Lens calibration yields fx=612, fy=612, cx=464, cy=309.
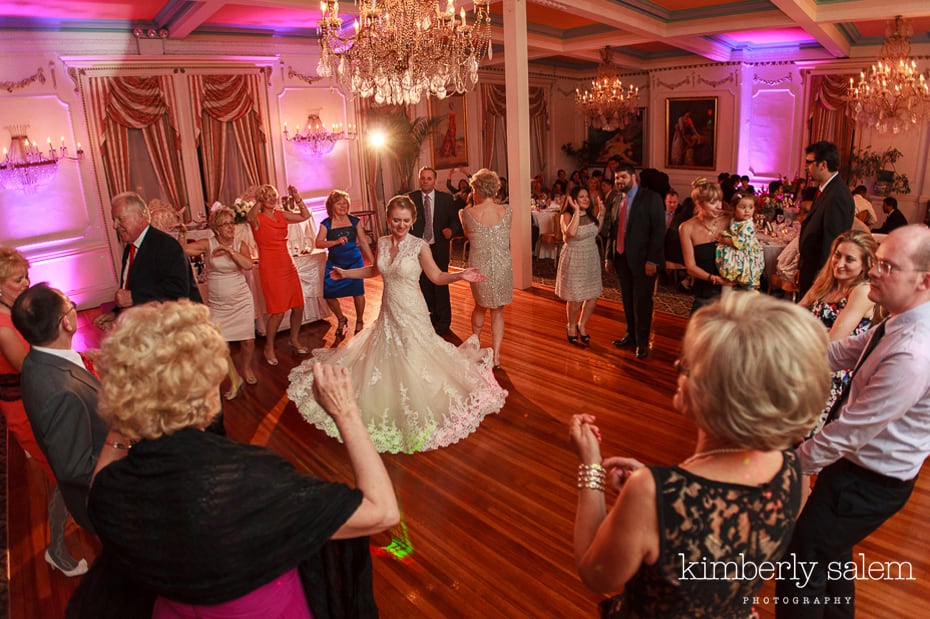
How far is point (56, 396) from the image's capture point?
2156mm

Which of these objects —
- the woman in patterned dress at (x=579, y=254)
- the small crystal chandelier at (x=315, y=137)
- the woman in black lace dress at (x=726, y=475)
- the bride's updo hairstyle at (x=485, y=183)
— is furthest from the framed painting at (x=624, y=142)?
the woman in black lace dress at (x=726, y=475)

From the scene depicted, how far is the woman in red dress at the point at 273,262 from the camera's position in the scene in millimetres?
5320

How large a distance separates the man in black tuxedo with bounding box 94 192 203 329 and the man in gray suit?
1137 mm

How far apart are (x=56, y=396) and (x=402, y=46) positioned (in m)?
3.08

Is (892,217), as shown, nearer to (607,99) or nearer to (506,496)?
(607,99)

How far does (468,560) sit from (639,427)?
1688 millimetres

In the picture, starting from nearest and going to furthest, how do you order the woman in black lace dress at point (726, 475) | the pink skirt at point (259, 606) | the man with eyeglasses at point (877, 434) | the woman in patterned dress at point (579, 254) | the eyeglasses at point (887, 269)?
the woman in black lace dress at point (726, 475) < the pink skirt at point (259, 606) < the man with eyeglasses at point (877, 434) < the eyeglasses at point (887, 269) < the woman in patterned dress at point (579, 254)

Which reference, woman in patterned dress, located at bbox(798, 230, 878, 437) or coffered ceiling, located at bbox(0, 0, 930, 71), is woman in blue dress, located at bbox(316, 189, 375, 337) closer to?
coffered ceiling, located at bbox(0, 0, 930, 71)

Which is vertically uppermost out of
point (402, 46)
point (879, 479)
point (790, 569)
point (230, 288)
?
point (402, 46)

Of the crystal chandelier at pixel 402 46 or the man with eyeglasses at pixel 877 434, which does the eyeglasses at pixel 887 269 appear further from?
the crystal chandelier at pixel 402 46

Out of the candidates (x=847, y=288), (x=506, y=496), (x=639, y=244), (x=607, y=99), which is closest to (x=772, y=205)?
(x=639, y=244)

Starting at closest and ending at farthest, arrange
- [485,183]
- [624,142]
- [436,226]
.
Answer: [485,183] → [436,226] → [624,142]

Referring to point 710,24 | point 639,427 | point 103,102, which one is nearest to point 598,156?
point 710,24

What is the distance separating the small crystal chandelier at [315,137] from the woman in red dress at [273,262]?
4501 millimetres
